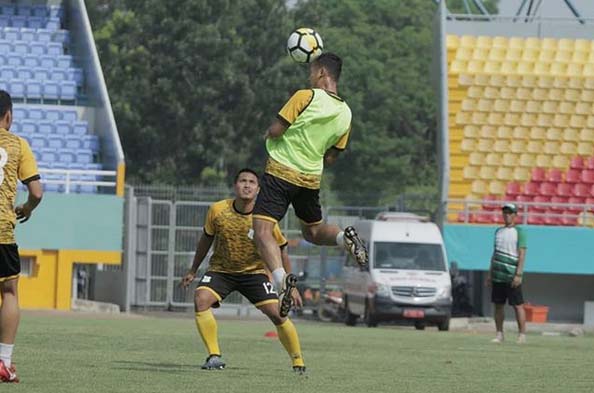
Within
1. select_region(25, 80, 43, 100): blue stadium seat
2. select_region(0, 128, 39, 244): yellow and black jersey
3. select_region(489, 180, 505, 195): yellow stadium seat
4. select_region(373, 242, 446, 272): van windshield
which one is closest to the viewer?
select_region(0, 128, 39, 244): yellow and black jersey

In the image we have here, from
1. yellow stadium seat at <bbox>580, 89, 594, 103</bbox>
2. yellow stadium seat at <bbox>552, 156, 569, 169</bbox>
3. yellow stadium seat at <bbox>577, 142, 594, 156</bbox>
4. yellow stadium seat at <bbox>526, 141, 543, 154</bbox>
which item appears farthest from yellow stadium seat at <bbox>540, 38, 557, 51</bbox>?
yellow stadium seat at <bbox>552, 156, 569, 169</bbox>

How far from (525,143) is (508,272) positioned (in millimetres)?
14798

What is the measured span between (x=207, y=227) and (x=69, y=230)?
19248 mm

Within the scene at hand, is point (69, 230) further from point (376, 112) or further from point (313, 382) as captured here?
point (376, 112)

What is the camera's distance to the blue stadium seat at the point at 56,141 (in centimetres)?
3523

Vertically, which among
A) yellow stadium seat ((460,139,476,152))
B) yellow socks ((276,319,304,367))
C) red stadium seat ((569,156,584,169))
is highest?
yellow stadium seat ((460,139,476,152))

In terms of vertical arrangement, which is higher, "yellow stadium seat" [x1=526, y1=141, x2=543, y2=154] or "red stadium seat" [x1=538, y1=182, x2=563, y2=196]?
"yellow stadium seat" [x1=526, y1=141, x2=543, y2=154]

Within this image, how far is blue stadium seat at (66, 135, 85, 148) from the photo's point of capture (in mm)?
35281

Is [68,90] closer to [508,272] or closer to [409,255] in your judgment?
[409,255]

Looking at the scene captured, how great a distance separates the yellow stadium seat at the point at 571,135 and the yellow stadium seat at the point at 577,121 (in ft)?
0.52

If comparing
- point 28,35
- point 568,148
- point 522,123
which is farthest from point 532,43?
point 28,35

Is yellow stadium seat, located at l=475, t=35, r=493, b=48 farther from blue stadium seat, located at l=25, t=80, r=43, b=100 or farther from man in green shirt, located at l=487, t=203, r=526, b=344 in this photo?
man in green shirt, located at l=487, t=203, r=526, b=344

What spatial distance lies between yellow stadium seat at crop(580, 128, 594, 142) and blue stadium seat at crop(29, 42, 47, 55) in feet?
43.4

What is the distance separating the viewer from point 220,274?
13523mm
